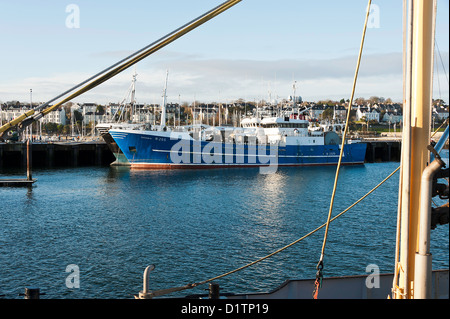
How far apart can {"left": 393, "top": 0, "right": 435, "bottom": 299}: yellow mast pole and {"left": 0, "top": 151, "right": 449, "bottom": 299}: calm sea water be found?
8.75 metres

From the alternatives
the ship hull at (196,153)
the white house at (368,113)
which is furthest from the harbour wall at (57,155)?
the white house at (368,113)

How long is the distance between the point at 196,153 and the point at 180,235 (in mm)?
32875

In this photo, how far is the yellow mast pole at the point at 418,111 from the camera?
17.8ft

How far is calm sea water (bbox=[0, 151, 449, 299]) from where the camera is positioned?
14805 mm

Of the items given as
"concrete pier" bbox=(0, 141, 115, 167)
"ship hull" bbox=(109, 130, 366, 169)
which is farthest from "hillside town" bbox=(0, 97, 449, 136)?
"ship hull" bbox=(109, 130, 366, 169)

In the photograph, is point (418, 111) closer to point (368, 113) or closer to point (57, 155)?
point (57, 155)

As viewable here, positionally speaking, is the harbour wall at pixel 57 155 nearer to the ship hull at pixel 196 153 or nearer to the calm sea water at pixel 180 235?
the ship hull at pixel 196 153

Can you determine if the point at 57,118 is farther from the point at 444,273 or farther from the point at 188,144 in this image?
the point at 444,273

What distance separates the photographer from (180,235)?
2030cm

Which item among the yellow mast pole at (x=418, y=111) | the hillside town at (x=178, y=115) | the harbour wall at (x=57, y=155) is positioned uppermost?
the hillside town at (x=178, y=115)

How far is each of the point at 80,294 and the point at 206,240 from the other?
22.9ft

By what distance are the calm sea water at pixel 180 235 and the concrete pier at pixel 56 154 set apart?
68.9 ft

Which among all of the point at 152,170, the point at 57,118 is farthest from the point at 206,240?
the point at 57,118

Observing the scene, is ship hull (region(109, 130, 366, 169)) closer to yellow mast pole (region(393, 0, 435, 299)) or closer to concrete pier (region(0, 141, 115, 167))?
concrete pier (region(0, 141, 115, 167))
